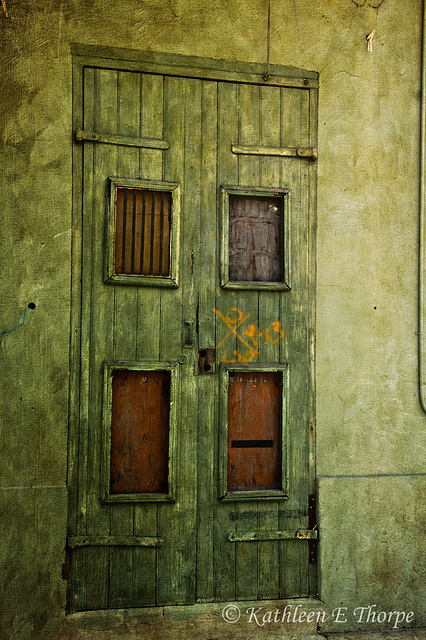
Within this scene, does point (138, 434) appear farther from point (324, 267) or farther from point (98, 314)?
point (324, 267)

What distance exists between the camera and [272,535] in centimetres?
294

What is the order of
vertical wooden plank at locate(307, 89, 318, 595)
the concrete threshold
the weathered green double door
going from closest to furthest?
the concrete threshold
the weathered green double door
vertical wooden plank at locate(307, 89, 318, 595)

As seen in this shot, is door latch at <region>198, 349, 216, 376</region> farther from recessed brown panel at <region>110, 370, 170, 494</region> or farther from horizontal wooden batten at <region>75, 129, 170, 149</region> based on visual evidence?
horizontal wooden batten at <region>75, 129, 170, 149</region>

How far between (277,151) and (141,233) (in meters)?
0.98

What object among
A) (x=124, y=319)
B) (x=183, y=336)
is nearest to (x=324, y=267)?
(x=183, y=336)

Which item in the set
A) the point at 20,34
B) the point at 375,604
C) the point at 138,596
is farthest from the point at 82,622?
the point at 20,34

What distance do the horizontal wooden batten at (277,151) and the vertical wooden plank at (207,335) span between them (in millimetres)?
160

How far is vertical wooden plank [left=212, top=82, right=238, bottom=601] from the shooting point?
2.90m

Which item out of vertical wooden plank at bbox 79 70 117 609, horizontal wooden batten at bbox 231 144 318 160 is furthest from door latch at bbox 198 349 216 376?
horizontal wooden batten at bbox 231 144 318 160

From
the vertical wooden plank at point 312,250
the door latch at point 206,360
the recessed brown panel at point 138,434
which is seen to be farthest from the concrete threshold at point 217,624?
the door latch at point 206,360

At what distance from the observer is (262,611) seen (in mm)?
2889

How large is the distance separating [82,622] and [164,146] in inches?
107

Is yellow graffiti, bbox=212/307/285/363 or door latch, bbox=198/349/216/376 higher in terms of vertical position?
yellow graffiti, bbox=212/307/285/363

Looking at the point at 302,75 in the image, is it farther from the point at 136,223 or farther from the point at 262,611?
the point at 262,611
